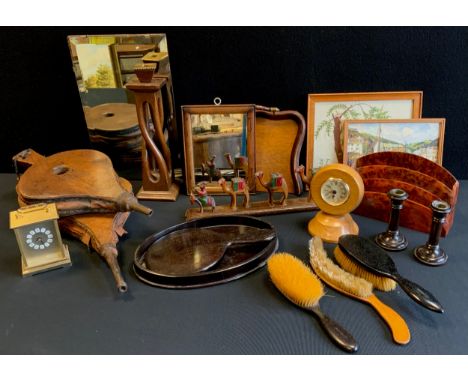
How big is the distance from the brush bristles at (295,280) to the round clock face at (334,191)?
17cm

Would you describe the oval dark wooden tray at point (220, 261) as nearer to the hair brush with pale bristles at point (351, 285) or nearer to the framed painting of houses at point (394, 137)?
the hair brush with pale bristles at point (351, 285)

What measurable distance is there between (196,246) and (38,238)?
33 centimetres

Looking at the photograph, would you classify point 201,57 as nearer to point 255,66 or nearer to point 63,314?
point 255,66

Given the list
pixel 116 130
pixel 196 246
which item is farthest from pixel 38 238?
pixel 116 130

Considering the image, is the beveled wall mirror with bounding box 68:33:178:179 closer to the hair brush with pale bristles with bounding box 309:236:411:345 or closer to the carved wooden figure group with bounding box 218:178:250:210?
the carved wooden figure group with bounding box 218:178:250:210

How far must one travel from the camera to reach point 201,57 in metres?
1.19

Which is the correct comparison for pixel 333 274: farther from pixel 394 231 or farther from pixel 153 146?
pixel 153 146

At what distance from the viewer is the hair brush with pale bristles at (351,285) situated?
763 mm

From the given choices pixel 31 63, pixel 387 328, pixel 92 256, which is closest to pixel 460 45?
pixel 387 328

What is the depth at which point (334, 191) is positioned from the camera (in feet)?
3.29

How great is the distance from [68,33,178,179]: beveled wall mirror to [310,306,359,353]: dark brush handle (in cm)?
69

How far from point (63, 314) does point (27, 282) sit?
0.15 metres

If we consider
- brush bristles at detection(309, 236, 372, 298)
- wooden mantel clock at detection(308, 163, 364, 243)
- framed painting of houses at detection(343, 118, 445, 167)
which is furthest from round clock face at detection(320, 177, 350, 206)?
framed painting of houses at detection(343, 118, 445, 167)

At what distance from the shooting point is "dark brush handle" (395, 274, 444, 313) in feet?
2.55
